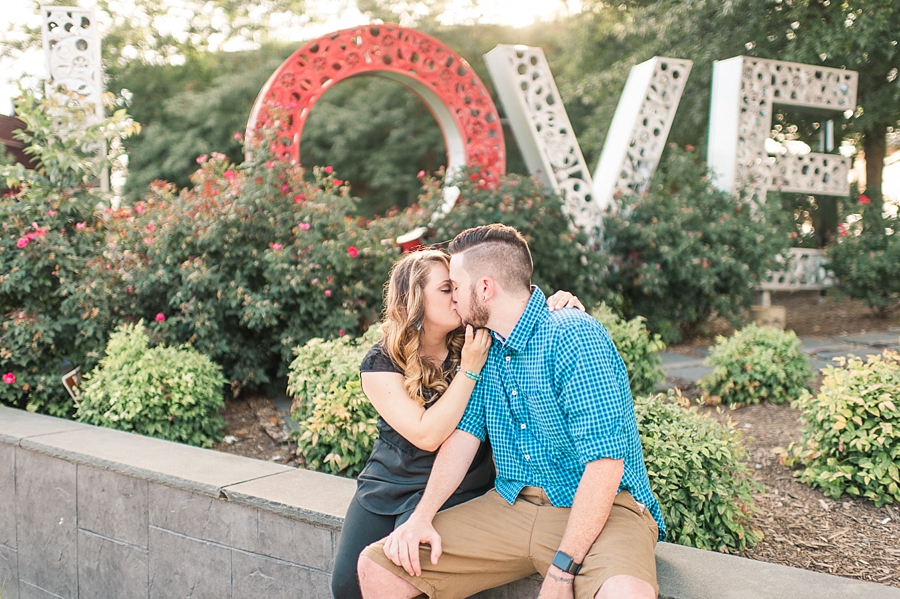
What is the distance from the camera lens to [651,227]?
22.6 feet

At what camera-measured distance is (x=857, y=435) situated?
301 cm

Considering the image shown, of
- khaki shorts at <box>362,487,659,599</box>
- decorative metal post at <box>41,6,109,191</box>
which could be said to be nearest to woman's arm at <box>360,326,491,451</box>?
khaki shorts at <box>362,487,659,599</box>

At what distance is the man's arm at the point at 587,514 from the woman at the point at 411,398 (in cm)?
46

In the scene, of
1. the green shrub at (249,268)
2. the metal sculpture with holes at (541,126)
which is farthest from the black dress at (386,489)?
the metal sculpture with holes at (541,126)

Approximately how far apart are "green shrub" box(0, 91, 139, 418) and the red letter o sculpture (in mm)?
1515

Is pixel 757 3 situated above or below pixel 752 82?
above

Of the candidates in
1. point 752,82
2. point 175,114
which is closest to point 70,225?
point 752,82

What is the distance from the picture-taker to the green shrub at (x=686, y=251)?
6914 millimetres

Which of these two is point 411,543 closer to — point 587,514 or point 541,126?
point 587,514

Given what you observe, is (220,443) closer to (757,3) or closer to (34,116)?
(34,116)

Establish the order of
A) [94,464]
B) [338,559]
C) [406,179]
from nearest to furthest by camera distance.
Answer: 1. [338,559]
2. [94,464]
3. [406,179]

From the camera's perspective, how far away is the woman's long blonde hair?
88.2 inches

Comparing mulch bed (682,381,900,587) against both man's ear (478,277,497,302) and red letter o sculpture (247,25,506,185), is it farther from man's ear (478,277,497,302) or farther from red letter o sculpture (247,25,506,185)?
red letter o sculpture (247,25,506,185)

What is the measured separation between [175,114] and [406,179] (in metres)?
5.73
